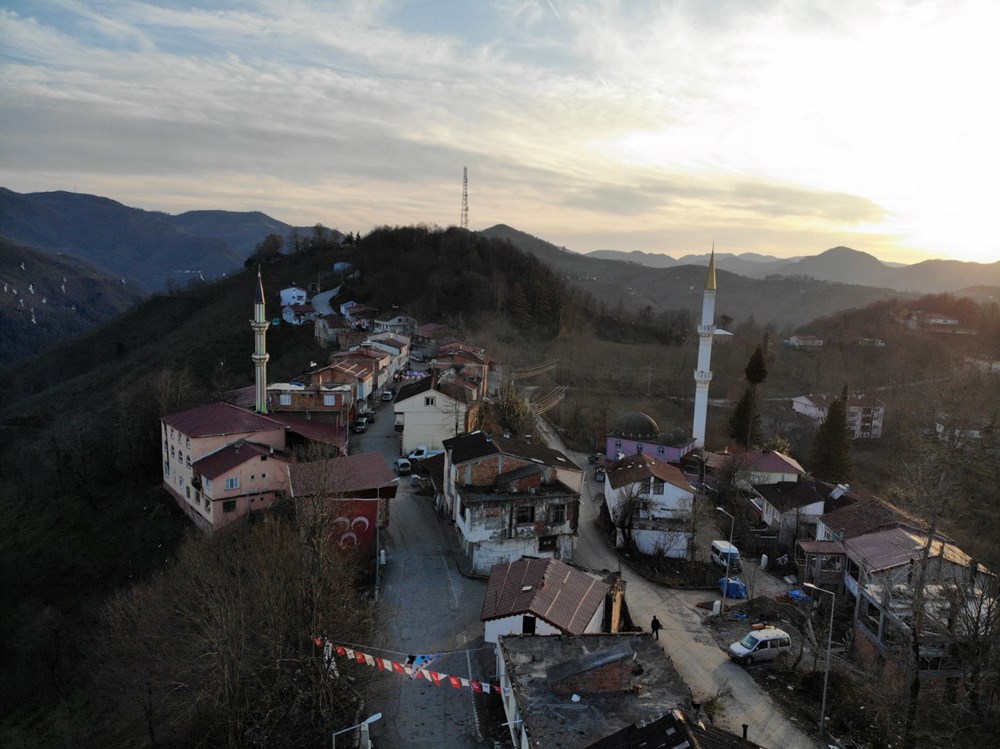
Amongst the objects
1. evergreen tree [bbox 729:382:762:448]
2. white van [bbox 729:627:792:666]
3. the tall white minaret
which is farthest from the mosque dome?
white van [bbox 729:627:792:666]

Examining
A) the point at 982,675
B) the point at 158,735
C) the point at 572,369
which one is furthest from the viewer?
the point at 572,369

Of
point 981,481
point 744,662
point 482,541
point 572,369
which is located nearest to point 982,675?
point 744,662

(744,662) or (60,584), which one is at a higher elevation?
(744,662)

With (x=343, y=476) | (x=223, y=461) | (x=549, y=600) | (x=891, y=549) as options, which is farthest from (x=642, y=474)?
(x=223, y=461)

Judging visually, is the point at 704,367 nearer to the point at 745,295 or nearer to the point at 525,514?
the point at 525,514

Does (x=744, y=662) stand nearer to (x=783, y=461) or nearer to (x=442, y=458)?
(x=442, y=458)

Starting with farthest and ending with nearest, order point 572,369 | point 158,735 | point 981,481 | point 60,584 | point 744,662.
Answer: point 572,369, point 981,481, point 60,584, point 744,662, point 158,735

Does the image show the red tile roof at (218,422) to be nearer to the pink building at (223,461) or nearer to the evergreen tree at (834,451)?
the pink building at (223,461)
